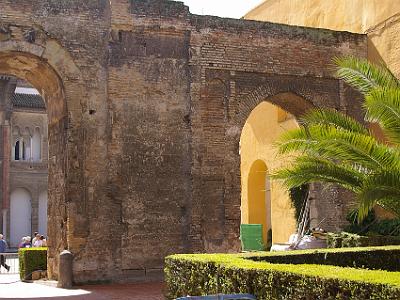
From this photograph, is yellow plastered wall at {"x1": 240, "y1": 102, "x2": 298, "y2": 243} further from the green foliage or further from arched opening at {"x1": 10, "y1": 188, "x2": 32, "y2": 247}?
arched opening at {"x1": 10, "y1": 188, "x2": 32, "y2": 247}

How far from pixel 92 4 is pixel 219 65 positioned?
3212 mm

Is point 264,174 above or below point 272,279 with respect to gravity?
above

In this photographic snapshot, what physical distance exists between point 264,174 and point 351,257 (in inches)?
526

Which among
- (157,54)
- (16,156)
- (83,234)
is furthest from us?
(16,156)

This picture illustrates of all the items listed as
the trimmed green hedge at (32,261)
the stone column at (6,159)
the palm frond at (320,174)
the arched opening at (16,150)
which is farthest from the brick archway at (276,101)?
the arched opening at (16,150)

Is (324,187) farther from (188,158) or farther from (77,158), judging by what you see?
(77,158)

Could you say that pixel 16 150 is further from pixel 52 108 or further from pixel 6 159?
pixel 52 108

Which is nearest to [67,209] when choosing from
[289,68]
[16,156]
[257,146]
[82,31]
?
[82,31]

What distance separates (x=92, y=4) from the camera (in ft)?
44.6

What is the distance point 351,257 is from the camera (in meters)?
8.94

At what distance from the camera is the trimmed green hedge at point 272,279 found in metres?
5.29

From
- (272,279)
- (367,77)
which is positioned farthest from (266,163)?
(272,279)

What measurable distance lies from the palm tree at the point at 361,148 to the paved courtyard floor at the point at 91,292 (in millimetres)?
3476

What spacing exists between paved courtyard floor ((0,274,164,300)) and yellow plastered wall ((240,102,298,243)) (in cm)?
778
